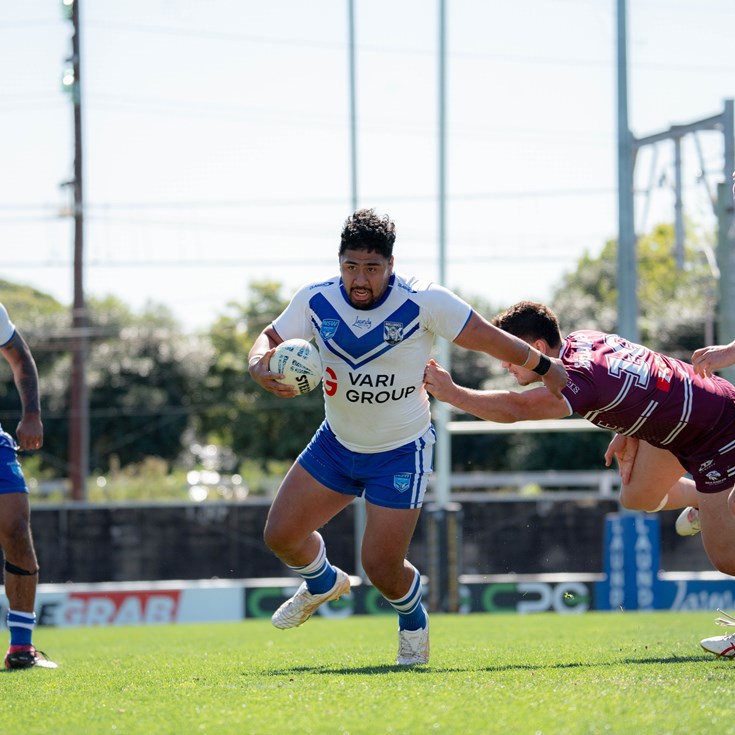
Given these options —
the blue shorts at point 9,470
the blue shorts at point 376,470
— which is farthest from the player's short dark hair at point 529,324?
the blue shorts at point 9,470

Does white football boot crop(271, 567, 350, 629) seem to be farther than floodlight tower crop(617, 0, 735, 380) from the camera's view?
No

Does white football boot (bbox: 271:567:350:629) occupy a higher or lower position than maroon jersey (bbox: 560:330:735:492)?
lower

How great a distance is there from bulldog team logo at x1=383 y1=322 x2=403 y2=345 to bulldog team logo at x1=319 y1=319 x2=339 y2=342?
0.92 ft

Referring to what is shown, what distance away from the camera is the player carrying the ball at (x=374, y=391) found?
6.61 m

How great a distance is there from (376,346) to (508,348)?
729 millimetres

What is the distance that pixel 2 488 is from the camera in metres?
7.41

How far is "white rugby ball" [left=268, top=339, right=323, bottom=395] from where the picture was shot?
6480 millimetres

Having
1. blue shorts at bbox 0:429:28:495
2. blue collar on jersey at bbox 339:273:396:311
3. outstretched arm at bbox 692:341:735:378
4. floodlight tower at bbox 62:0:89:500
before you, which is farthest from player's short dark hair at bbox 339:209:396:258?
floodlight tower at bbox 62:0:89:500

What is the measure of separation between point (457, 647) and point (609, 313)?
4058 centimetres

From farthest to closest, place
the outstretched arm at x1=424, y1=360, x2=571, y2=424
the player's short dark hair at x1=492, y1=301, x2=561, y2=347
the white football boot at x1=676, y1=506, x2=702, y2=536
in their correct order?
1. the white football boot at x1=676, y1=506, x2=702, y2=536
2. the player's short dark hair at x1=492, y1=301, x2=561, y2=347
3. the outstretched arm at x1=424, y1=360, x2=571, y2=424

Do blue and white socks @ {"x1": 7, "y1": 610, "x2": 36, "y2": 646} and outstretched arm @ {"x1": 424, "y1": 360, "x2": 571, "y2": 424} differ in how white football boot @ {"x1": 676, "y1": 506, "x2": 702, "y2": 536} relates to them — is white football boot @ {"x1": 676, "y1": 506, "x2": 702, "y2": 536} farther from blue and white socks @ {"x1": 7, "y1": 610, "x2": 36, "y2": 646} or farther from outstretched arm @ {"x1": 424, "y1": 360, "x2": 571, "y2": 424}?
blue and white socks @ {"x1": 7, "y1": 610, "x2": 36, "y2": 646}

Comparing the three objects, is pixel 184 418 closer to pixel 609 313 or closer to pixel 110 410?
pixel 110 410

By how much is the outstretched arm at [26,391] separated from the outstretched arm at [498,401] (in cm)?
250

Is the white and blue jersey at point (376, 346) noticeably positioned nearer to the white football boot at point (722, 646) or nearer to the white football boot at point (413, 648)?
the white football boot at point (413, 648)
